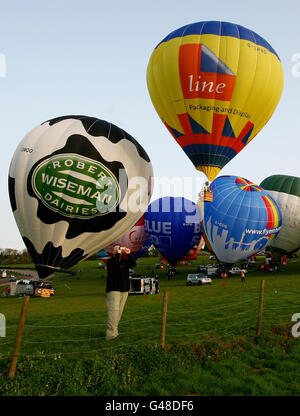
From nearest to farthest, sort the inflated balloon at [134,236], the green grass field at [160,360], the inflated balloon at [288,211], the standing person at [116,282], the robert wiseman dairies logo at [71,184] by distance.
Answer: the green grass field at [160,360]
the standing person at [116,282]
the robert wiseman dairies logo at [71,184]
the inflated balloon at [288,211]
the inflated balloon at [134,236]

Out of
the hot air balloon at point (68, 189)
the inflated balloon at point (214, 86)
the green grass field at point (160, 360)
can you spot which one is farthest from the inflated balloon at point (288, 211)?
the green grass field at point (160, 360)

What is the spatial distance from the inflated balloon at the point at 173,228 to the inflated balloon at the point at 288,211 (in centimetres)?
777

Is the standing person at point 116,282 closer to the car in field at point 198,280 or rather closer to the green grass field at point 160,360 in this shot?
the green grass field at point 160,360

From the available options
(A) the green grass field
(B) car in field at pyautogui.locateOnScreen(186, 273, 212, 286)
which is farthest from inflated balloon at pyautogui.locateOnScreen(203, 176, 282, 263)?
(A) the green grass field

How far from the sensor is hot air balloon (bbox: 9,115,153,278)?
1399 cm

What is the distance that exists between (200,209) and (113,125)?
77.0 ft

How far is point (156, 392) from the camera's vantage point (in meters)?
6.12

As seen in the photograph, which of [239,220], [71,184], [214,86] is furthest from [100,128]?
[239,220]

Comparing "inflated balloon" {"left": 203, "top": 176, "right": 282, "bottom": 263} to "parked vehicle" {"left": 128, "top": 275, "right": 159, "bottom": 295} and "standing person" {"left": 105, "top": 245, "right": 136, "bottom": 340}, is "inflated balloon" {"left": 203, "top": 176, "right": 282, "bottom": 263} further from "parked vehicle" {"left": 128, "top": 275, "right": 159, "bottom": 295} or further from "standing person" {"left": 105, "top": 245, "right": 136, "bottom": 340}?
"standing person" {"left": 105, "top": 245, "right": 136, "bottom": 340}

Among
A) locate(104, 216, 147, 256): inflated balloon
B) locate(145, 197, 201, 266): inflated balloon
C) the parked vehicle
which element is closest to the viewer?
the parked vehicle

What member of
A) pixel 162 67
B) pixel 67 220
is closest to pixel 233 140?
pixel 162 67

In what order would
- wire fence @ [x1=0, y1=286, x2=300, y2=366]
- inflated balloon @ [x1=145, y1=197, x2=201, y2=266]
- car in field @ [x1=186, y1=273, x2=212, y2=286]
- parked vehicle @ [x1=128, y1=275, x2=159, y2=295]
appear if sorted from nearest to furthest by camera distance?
wire fence @ [x1=0, y1=286, x2=300, y2=366], parked vehicle @ [x1=128, y1=275, x2=159, y2=295], car in field @ [x1=186, y1=273, x2=212, y2=286], inflated balloon @ [x1=145, y1=197, x2=201, y2=266]

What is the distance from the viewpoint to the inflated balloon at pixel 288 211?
35.0 metres
